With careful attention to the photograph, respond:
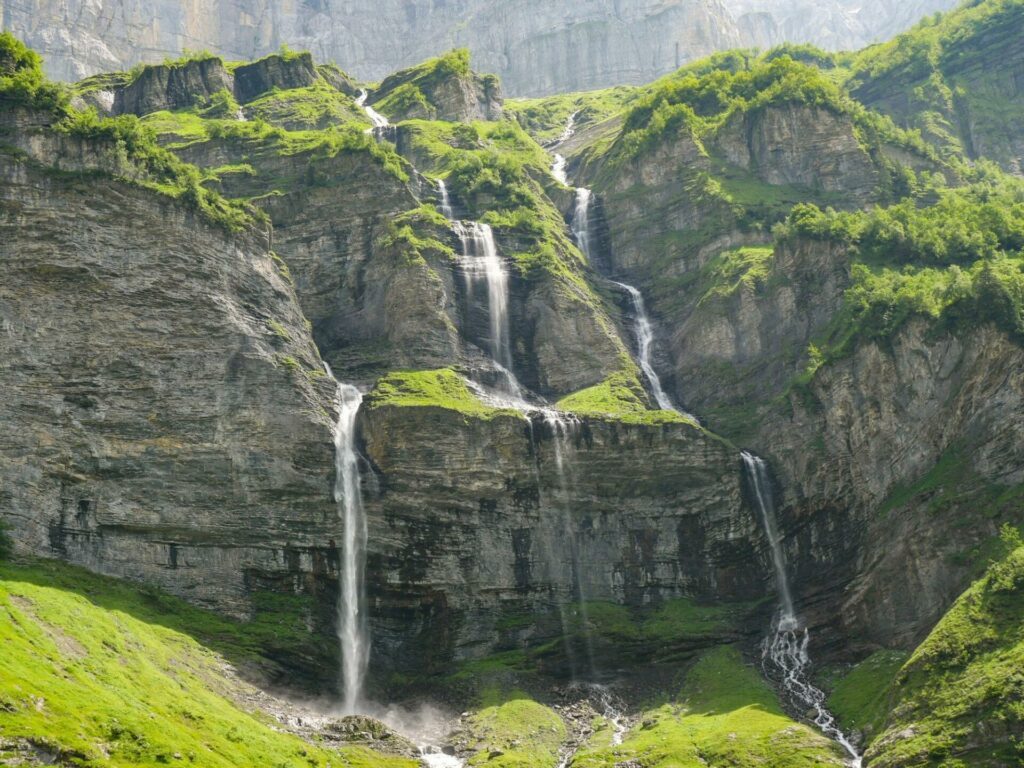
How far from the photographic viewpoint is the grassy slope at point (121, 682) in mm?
48125

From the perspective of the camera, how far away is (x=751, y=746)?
59.8 m

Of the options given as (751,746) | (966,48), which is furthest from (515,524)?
(966,48)

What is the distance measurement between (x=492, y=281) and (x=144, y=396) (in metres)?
33.5

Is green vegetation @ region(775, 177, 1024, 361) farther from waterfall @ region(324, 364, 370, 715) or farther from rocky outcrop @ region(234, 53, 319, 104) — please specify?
rocky outcrop @ region(234, 53, 319, 104)

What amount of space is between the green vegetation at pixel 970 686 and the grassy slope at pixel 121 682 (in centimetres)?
2482

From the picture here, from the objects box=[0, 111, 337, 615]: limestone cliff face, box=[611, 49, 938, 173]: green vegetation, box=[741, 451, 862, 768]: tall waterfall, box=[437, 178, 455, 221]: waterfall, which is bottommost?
box=[741, 451, 862, 768]: tall waterfall

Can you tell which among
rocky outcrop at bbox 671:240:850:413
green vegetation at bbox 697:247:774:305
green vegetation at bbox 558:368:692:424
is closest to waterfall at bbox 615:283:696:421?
rocky outcrop at bbox 671:240:850:413

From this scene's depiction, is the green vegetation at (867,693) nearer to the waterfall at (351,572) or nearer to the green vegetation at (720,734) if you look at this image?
the green vegetation at (720,734)

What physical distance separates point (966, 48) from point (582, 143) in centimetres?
4884

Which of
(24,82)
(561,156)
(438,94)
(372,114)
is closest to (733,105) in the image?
(561,156)

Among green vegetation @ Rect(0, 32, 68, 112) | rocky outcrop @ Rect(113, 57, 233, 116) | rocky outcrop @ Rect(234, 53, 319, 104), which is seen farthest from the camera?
rocky outcrop @ Rect(234, 53, 319, 104)

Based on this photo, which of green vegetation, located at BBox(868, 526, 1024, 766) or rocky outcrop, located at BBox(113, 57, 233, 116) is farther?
rocky outcrop, located at BBox(113, 57, 233, 116)

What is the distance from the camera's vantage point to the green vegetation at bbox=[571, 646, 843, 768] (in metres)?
59.0

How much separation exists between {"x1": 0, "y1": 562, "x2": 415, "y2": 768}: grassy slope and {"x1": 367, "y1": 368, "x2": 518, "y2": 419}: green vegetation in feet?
63.2
